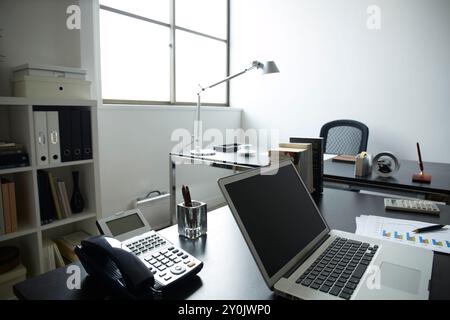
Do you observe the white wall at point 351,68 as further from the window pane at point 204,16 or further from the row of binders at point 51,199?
the row of binders at point 51,199

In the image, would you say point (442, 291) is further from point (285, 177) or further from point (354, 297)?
point (285, 177)

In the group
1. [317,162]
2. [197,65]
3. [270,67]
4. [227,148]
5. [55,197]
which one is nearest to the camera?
[317,162]

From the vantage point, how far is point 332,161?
2.21 metres

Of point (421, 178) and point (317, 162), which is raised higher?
point (317, 162)

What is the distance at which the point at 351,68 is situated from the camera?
3191 mm

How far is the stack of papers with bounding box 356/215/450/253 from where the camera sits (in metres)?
0.89

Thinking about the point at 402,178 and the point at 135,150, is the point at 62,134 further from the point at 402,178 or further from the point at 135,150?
the point at 402,178

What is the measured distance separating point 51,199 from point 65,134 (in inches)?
15.3

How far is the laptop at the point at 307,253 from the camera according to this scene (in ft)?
2.06

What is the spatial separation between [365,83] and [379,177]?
1732mm

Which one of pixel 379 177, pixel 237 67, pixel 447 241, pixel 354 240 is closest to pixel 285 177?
pixel 354 240

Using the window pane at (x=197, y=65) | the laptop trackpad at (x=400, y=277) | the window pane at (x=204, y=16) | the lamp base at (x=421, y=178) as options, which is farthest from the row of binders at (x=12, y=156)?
the window pane at (x=204, y=16)

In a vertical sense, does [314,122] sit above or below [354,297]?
above

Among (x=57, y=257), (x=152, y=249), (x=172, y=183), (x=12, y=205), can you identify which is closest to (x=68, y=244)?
(x=57, y=257)
